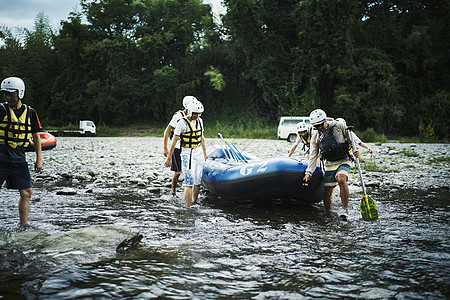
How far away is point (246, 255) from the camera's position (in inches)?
136

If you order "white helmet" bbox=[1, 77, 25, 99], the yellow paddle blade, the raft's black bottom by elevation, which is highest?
→ "white helmet" bbox=[1, 77, 25, 99]

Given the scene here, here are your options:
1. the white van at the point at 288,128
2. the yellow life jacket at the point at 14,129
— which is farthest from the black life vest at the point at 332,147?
the white van at the point at 288,128

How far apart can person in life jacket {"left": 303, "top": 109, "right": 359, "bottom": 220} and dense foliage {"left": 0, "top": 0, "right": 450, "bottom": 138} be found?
18.8 m

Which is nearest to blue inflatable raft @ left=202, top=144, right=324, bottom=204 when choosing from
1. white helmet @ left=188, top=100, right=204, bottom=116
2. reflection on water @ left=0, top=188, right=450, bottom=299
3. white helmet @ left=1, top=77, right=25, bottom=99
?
reflection on water @ left=0, top=188, right=450, bottom=299

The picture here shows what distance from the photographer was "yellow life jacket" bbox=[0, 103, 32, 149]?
391 centimetres

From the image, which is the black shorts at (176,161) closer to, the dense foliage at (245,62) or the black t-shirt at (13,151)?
the black t-shirt at (13,151)

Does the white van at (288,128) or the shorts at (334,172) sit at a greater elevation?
the white van at (288,128)

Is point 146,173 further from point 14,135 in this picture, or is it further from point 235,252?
point 235,252

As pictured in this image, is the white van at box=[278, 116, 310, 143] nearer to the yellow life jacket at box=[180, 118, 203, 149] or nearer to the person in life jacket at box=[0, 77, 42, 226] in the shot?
the yellow life jacket at box=[180, 118, 203, 149]

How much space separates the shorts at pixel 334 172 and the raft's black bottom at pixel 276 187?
0.11 metres

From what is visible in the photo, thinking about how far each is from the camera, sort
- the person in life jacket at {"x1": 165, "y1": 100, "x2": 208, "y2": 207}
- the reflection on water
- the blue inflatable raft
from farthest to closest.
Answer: the person in life jacket at {"x1": 165, "y1": 100, "x2": 208, "y2": 207} → the blue inflatable raft → the reflection on water

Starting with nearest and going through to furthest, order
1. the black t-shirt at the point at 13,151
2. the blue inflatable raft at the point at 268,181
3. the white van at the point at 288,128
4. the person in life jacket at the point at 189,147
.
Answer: the black t-shirt at the point at 13,151 < the blue inflatable raft at the point at 268,181 < the person in life jacket at the point at 189,147 < the white van at the point at 288,128

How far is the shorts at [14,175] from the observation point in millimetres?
3924

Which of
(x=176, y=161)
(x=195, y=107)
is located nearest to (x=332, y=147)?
(x=195, y=107)
